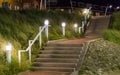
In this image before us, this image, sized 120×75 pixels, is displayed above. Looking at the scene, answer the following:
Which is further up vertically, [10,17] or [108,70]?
[10,17]

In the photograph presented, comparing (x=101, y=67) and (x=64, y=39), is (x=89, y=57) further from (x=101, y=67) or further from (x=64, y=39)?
(x=64, y=39)

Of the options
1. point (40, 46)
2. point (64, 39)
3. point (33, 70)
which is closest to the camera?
point (33, 70)

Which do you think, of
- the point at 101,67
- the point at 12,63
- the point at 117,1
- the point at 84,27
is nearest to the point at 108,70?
the point at 101,67

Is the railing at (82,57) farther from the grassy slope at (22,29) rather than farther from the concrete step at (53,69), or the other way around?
the grassy slope at (22,29)

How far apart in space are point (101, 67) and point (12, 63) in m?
3.97

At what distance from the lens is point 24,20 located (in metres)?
21.0

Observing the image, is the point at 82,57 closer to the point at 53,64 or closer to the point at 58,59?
the point at 58,59

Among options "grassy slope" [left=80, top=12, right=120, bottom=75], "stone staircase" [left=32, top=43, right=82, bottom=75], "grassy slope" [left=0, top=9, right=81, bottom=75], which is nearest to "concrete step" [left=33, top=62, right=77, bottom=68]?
"stone staircase" [left=32, top=43, right=82, bottom=75]

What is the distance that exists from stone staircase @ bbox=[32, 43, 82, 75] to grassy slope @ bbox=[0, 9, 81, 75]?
621 millimetres

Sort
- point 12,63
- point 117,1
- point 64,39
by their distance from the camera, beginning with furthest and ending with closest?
point 117,1, point 64,39, point 12,63

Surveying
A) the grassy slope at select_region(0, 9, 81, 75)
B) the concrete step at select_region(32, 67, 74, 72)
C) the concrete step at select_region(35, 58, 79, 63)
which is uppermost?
the grassy slope at select_region(0, 9, 81, 75)

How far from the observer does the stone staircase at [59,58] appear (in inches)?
642

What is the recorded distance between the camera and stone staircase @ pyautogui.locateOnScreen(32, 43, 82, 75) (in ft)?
53.5

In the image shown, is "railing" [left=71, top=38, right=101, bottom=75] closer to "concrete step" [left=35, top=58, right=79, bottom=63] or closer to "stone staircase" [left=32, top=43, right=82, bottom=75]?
"stone staircase" [left=32, top=43, right=82, bottom=75]
